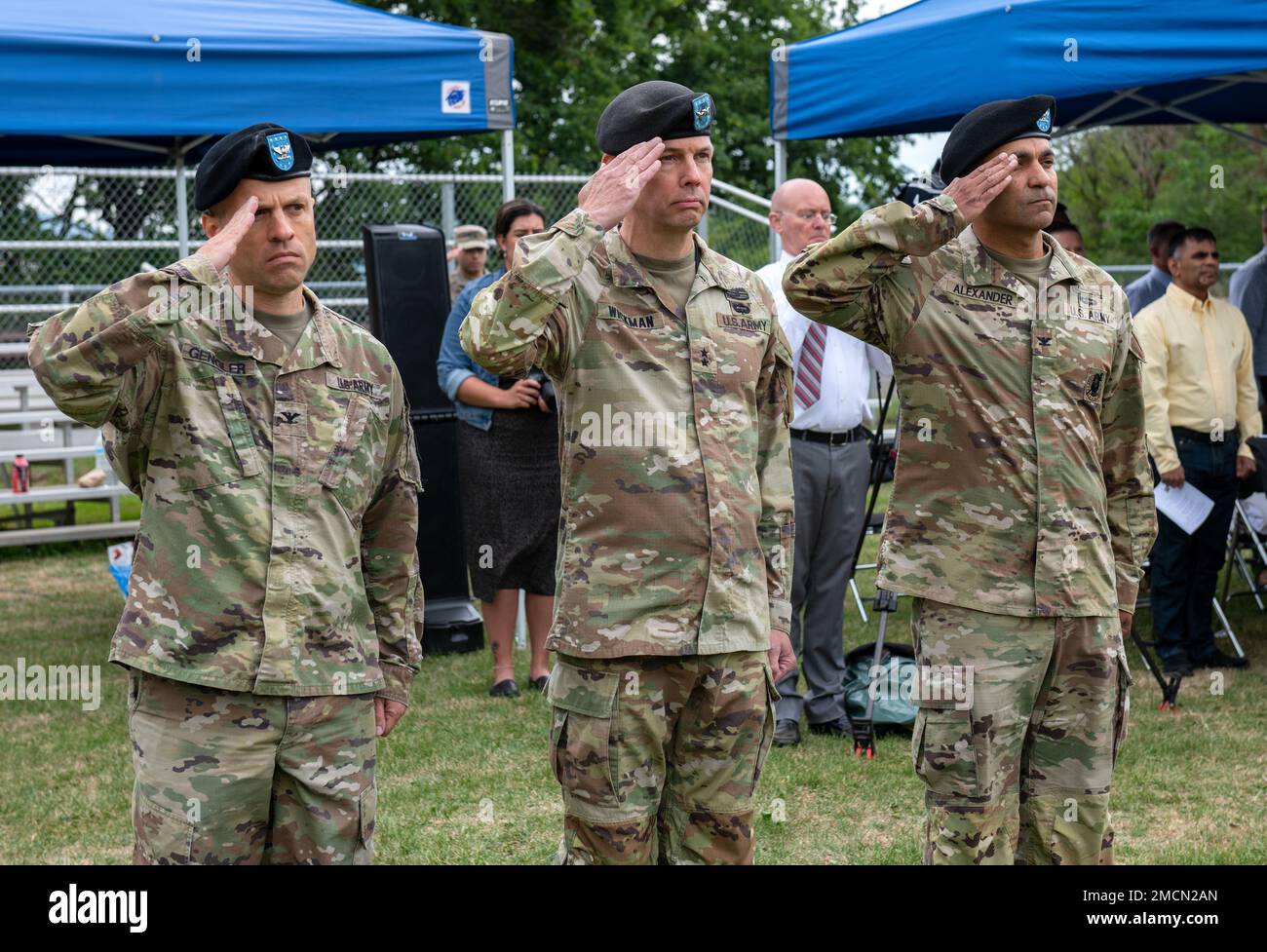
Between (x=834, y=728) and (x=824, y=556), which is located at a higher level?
(x=824, y=556)

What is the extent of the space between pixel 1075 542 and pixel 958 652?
0.38 m

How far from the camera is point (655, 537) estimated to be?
312cm

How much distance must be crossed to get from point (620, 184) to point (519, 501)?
3924 mm

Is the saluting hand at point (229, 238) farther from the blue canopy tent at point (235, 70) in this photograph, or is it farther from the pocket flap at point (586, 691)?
the blue canopy tent at point (235, 70)

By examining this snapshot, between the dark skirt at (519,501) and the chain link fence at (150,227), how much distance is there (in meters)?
5.49

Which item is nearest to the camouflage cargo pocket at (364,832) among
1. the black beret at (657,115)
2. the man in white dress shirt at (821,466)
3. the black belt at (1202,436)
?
the black beret at (657,115)

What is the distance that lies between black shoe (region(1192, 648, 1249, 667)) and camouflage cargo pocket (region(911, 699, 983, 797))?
449 cm

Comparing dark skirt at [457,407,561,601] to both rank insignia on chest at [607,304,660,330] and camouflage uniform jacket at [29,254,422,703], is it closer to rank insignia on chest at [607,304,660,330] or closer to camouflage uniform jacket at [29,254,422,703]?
rank insignia on chest at [607,304,660,330]

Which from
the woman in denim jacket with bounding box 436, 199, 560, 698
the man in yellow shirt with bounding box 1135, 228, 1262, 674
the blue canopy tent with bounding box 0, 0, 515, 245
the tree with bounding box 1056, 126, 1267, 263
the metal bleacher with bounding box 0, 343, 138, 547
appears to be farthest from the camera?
the tree with bounding box 1056, 126, 1267, 263

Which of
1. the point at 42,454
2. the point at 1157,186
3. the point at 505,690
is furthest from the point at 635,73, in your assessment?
the point at 505,690

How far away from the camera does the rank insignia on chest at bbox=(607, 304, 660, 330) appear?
3.17m

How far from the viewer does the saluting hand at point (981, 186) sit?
10.6 feet

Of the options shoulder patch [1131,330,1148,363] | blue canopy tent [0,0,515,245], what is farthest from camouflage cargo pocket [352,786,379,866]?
blue canopy tent [0,0,515,245]

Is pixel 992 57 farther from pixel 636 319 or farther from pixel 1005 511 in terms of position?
pixel 636 319
